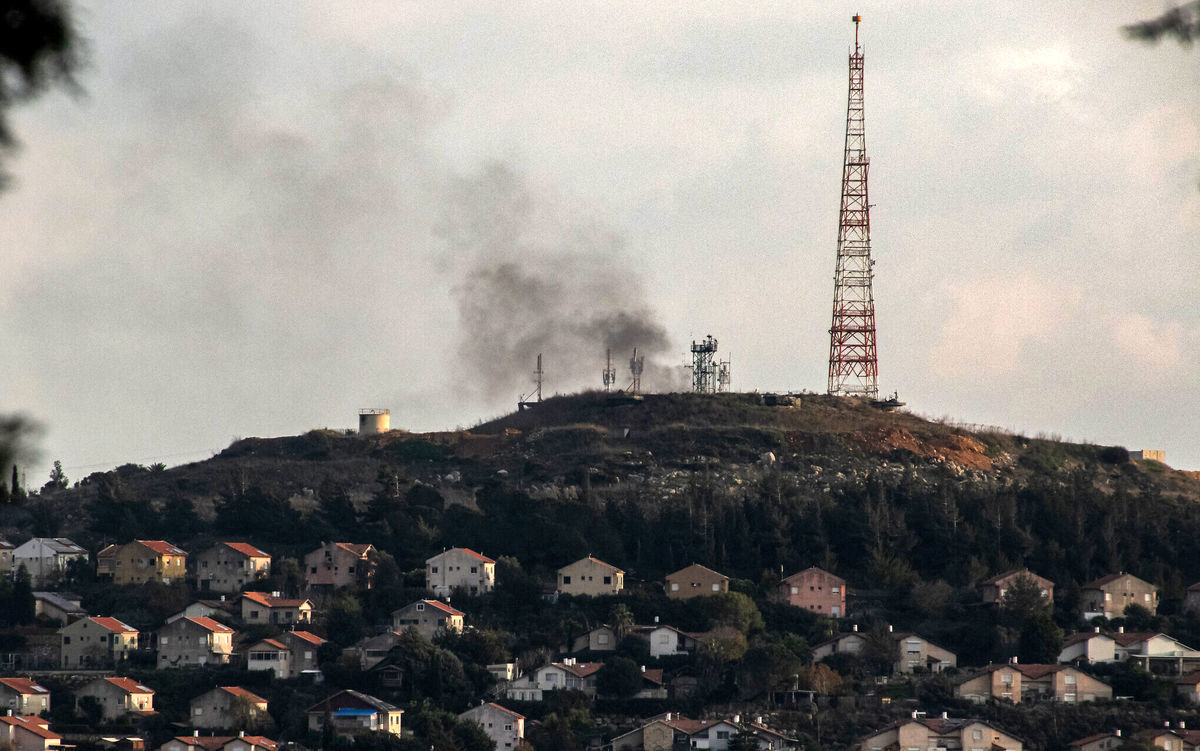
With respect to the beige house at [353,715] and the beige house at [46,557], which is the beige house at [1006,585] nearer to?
the beige house at [353,715]

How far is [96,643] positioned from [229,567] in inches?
419

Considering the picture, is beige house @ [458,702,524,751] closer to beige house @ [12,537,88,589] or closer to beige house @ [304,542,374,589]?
beige house @ [304,542,374,589]

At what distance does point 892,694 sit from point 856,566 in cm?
1606

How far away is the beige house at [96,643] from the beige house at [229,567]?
877 cm

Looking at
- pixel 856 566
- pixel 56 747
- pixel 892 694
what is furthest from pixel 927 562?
pixel 56 747

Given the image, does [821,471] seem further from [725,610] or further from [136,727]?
[136,727]

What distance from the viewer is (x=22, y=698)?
209 feet

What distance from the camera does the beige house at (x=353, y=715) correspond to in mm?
60828

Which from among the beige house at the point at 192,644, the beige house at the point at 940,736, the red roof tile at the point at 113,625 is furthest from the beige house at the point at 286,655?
the beige house at the point at 940,736

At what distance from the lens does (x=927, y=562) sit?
81812 millimetres

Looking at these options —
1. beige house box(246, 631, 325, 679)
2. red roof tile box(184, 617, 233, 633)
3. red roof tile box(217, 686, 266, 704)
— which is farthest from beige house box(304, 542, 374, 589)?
red roof tile box(217, 686, 266, 704)

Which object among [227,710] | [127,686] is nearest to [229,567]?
[127,686]

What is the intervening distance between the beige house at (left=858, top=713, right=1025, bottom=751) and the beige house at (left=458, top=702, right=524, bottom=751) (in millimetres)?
Answer: 10260

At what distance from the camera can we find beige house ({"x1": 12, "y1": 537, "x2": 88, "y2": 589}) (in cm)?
8325
